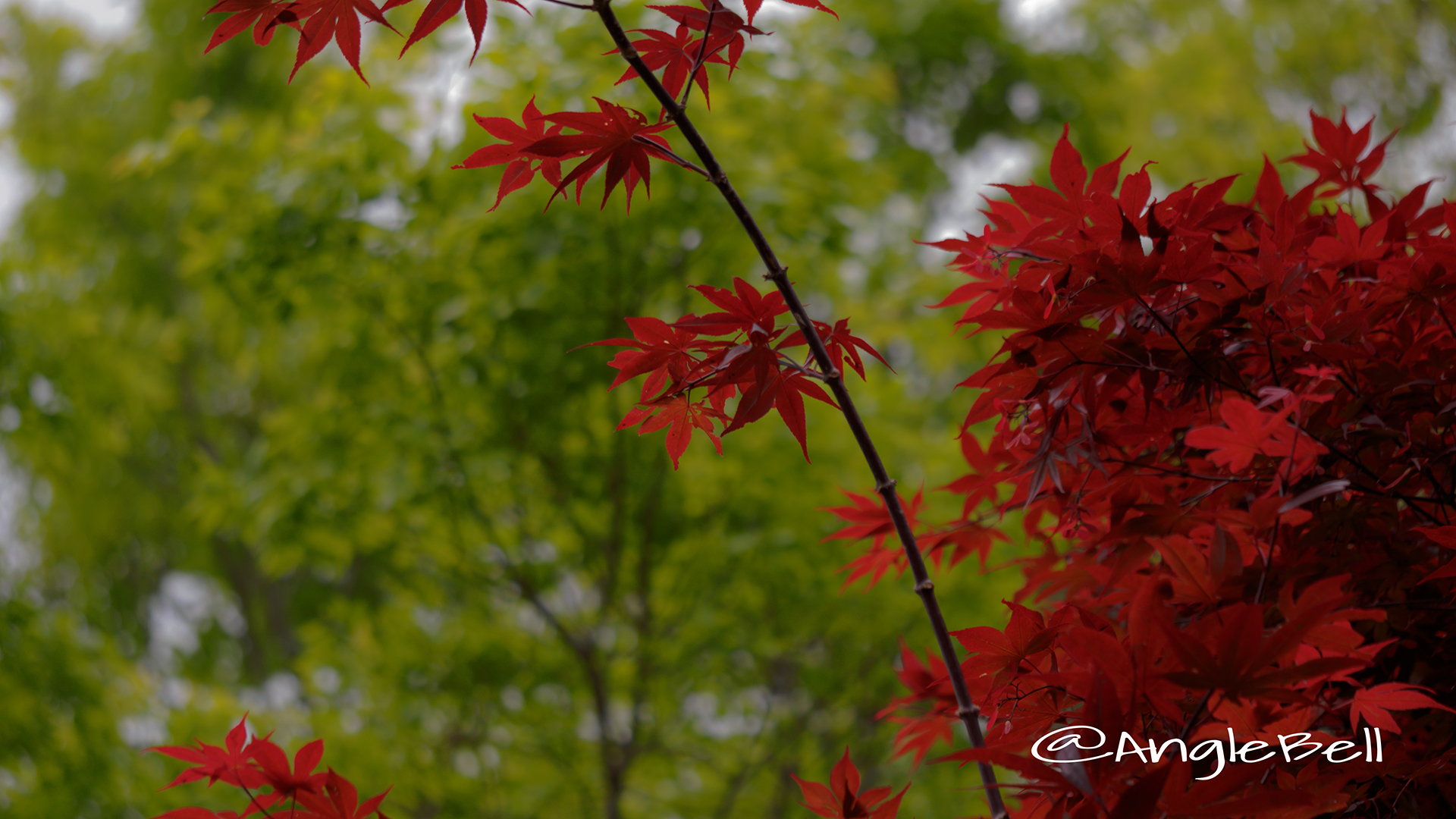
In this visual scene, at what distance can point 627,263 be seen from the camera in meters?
3.09

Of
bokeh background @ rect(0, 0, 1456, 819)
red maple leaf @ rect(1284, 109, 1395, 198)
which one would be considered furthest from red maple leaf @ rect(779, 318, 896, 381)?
bokeh background @ rect(0, 0, 1456, 819)

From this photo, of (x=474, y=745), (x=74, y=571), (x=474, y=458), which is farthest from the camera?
(x=74, y=571)

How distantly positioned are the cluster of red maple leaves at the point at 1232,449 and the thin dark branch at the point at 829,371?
40 mm

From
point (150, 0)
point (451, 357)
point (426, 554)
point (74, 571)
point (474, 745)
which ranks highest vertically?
point (150, 0)

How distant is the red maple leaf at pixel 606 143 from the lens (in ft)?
3.03

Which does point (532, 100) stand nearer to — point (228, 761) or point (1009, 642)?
point (1009, 642)

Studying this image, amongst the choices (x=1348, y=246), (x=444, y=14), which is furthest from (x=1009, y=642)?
(x=444, y=14)

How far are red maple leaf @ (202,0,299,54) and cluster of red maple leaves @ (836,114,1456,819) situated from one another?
786 millimetres

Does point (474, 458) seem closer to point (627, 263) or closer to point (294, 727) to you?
point (627, 263)

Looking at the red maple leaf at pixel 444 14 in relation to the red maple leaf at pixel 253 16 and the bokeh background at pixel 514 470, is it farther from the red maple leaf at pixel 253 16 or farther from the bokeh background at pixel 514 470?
the bokeh background at pixel 514 470

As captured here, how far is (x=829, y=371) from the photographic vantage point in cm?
95

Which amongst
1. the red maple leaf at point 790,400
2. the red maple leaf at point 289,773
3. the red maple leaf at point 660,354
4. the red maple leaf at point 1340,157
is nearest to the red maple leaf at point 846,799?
the red maple leaf at point 790,400

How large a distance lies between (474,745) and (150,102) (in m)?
6.25

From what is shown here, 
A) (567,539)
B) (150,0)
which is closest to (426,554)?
(567,539)
